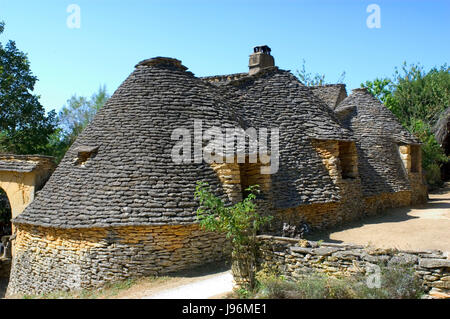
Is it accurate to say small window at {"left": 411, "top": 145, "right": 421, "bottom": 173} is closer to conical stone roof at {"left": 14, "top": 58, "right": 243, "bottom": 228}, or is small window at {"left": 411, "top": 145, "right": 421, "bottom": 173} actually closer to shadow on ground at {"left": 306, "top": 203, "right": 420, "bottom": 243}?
shadow on ground at {"left": 306, "top": 203, "right": 420, "bottom": 243}

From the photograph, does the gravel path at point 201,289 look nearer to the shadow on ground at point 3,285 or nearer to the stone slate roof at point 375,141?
the shadow on ground at point 3,285

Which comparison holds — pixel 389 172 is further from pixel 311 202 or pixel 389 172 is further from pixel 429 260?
pixel 429 260

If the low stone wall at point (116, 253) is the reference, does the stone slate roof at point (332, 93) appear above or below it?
above

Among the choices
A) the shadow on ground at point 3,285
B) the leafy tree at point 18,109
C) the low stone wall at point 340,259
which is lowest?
the shadow on ground at point 3,285

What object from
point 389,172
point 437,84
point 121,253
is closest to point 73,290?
point 121,253

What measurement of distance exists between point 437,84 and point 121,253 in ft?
97.9

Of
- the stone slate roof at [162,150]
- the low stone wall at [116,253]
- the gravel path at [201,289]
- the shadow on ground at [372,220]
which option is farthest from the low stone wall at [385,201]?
the gravel path at [201,289]

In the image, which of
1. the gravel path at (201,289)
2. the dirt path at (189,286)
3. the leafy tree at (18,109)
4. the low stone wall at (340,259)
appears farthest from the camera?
the leafy tree at (18,109)

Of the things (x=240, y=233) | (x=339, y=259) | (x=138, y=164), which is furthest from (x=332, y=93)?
(x=339, y=259)

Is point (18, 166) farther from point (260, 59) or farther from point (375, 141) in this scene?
point (375, 141)

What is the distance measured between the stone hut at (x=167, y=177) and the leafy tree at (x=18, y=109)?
1190 centimetres

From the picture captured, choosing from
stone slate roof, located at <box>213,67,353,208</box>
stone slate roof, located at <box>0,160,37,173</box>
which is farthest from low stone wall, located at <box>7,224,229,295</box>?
stone slate roof, located at <box>0,160,37,173</box>

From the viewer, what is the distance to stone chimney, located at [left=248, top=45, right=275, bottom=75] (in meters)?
16.0

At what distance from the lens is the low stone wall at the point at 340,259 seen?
593 cm
